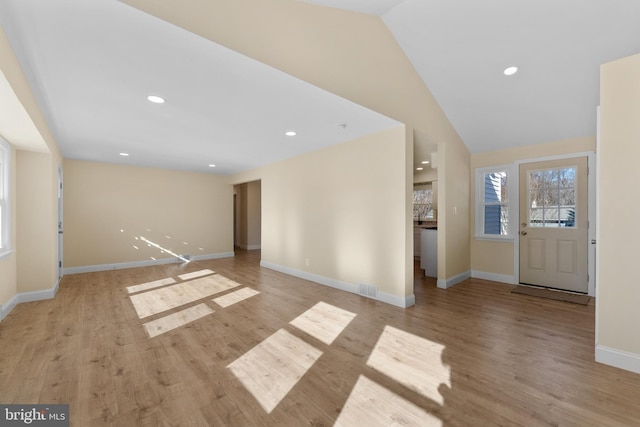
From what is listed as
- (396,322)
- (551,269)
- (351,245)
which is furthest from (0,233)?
(551,269)

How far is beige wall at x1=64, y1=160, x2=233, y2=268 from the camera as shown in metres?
5.65

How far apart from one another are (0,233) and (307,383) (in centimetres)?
449

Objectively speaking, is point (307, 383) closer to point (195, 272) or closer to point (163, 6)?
point (163, 6)

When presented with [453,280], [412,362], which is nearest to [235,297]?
Result: [412,362]

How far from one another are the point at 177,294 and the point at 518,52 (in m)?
5.76

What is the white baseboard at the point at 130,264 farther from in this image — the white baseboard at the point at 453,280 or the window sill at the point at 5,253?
the white baseboard at the point at 453,280

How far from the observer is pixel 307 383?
1.95 metres

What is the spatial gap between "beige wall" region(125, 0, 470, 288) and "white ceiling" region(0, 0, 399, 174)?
3.7 inches

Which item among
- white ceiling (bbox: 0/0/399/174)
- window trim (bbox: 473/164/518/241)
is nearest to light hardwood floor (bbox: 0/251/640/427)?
window trim (bbox: 473/164/518/241)

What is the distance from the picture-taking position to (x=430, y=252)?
536cm

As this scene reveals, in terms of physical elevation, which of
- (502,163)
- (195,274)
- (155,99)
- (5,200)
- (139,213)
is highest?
(155,99)

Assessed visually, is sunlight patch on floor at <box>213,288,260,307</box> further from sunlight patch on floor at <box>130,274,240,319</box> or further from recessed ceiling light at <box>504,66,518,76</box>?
recessed ceiling light at <box>504,66,518,76</box>

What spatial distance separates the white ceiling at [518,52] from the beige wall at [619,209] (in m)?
0.98

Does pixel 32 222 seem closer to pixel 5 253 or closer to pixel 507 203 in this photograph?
pixel 5 253
